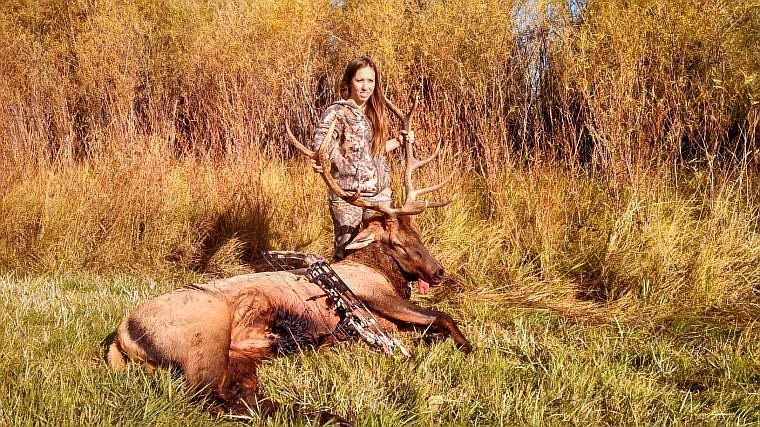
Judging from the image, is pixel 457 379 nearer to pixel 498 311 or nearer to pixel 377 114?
pixel 498 311

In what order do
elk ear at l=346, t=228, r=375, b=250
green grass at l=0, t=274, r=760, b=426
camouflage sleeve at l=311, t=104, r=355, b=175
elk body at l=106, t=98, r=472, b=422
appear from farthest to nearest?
camouflage sleeve at l=311, t=104, r=355, b=175, elk ear at l=346, t=228, r=375, b=250, elk body at l=106, t=98, r=472, b=422, green grass at l=0, t=274, r=760, b=426

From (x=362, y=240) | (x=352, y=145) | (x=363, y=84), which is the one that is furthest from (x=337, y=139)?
(x=362, y=240)

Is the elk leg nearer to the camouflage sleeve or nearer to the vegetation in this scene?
the vegetation

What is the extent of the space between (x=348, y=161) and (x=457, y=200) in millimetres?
1337

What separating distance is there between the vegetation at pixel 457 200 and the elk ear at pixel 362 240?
69 centimetres

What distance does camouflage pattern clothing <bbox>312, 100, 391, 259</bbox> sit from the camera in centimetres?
425

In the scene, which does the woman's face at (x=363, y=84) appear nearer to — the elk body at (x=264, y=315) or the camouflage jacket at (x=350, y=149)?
the camouflage jacket at (x=350, y=149)

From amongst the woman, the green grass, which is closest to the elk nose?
the green grass

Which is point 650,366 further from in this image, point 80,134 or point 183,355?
point 80,134

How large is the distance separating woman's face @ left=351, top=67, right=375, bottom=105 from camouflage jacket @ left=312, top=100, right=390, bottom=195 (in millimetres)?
78

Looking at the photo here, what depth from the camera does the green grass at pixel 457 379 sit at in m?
2.44

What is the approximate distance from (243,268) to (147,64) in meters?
3.29

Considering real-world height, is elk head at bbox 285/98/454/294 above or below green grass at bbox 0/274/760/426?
above

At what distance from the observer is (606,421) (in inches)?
98.3
